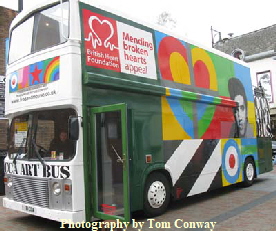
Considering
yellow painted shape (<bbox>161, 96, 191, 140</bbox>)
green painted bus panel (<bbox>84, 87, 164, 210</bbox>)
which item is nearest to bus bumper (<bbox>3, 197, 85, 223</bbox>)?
green painted bus panel (<bbox>84, 87, 164, 210</bbox>)

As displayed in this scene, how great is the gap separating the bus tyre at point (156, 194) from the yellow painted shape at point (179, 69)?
7.21 ft

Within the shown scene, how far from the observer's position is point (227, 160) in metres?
8.77

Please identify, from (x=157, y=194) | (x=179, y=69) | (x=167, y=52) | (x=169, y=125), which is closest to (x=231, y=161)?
(x=169, y=125)

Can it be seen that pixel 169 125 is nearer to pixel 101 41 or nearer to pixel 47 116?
pixel 101 41

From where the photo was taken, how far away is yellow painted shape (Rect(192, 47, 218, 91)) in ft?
26.9

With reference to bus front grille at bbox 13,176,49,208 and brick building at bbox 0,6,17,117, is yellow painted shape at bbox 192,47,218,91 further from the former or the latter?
brick building at bbox 0,6,17,117

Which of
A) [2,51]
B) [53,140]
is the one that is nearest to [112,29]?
[53,140]

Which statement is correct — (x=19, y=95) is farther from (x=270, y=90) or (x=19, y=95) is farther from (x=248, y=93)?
(x=270, y=90)

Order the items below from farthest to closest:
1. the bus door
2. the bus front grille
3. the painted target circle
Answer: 1. the painted target circle
2. the bus front grille
3. the bus door

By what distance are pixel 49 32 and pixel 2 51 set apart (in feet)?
21.9

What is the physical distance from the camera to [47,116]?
19.0 feet

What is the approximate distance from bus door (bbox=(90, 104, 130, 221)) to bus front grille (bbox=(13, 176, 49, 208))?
0.84 metres

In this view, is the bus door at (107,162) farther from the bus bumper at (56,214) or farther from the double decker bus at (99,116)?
the bus bumper at (56,214)

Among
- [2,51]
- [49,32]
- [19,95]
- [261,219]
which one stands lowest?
[261,219]
